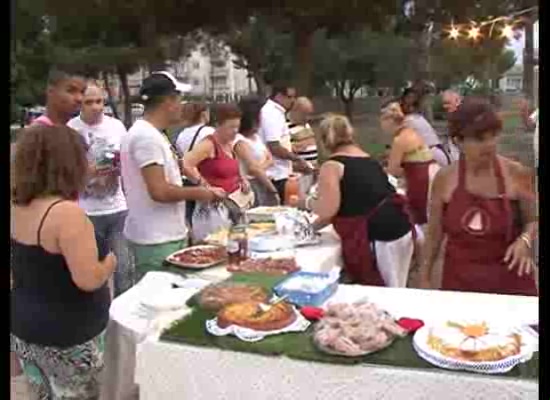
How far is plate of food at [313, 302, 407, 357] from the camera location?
1.54m

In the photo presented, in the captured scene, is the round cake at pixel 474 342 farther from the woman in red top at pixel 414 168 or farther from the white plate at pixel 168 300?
the woman in red top at pixel 414 168

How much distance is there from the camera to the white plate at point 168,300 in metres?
1.86

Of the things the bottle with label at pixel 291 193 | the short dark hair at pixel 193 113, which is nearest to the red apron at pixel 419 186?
the bottle with label at pixel 291 193

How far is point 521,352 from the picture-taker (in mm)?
1493

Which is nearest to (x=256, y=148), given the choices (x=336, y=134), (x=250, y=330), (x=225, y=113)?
(x=225, y=113)

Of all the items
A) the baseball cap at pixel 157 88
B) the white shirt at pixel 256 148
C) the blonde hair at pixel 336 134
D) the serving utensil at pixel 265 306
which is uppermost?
the baseball cap at pixel 157 88

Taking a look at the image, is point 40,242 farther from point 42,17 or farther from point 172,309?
point 42,17

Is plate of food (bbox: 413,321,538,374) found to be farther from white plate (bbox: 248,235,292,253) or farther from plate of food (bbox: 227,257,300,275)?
white plate (bbox: 248,235,292,253)

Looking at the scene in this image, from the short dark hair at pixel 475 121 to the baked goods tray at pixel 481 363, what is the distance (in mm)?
800

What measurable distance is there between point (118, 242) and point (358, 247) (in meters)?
1.10

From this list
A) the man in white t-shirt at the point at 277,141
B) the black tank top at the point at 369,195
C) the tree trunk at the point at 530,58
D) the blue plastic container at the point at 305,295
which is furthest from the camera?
the man in white t-shirt at the point at 277,141

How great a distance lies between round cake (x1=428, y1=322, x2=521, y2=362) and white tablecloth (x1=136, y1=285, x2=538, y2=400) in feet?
0.15
